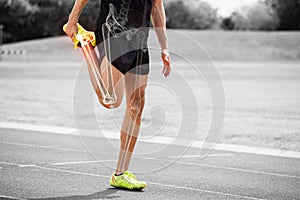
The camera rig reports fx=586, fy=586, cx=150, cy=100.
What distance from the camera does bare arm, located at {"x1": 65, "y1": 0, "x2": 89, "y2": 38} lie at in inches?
209

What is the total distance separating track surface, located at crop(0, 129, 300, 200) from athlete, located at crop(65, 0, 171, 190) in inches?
19.7

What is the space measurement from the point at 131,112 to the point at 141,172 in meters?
1.31

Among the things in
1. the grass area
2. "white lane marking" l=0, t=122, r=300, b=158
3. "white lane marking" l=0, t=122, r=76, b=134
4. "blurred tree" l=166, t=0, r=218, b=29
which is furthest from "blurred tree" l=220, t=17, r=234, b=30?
"white lane marking" l=0, t=122, r=300, b=158

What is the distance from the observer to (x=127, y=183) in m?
5.39

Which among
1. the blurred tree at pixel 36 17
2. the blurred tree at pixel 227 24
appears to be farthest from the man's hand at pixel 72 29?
the blurred tree at pixel 227 24

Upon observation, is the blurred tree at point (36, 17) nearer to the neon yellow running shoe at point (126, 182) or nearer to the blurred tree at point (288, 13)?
the blurred tree at point (288, 13)

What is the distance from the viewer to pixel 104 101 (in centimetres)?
534

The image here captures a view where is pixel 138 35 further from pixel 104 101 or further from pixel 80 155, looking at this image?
pixel 80 155

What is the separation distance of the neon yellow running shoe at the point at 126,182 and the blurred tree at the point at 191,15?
236 feet

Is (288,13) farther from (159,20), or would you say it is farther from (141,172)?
(159,20)

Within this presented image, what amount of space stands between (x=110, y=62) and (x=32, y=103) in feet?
36.1

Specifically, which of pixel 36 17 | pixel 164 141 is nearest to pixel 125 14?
pixel 164 141

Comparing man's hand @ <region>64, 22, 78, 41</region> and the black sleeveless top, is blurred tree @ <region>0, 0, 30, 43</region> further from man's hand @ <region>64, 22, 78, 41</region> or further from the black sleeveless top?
the black sleeveless top

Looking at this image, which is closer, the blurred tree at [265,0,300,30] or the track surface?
the track surface
